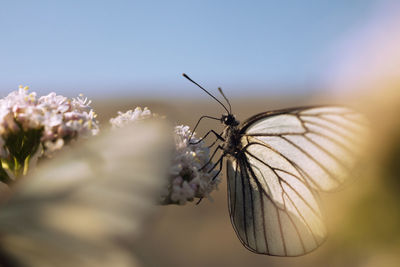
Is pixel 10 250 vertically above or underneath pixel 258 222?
above

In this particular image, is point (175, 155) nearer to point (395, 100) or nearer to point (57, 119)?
point (57, 119)

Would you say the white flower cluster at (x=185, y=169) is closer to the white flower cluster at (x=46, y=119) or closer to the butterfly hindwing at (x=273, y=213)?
the white flower cluster at (x=46, y=119)

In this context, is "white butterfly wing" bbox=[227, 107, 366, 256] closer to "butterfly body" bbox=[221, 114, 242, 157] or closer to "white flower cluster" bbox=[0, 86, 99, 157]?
"butterfly body" bbox=[221, 114, 242, 157]

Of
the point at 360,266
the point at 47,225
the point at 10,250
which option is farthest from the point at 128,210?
the point at 360,266

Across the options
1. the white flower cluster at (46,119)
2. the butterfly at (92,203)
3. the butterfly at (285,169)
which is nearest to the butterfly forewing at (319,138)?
the butterfly at (285,169)

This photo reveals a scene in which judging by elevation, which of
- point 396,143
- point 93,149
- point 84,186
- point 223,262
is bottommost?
point 223,262

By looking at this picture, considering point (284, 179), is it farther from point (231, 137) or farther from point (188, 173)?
point (188, 173)

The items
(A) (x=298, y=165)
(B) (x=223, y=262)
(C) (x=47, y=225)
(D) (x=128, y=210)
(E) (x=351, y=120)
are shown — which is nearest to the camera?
(D) (x=128, y=210)


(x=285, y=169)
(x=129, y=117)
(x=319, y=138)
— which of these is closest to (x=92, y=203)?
(x=129, y=117)

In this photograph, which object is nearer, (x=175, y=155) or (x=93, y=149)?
(x=93, y=149)
